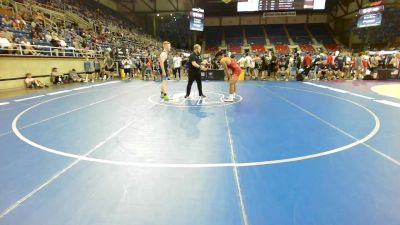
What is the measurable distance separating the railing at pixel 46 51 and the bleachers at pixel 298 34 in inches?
1423

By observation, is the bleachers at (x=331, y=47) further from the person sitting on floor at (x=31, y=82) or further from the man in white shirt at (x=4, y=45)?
the man in white shirt at (x=4, y=45)

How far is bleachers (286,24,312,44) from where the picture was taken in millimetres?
42688

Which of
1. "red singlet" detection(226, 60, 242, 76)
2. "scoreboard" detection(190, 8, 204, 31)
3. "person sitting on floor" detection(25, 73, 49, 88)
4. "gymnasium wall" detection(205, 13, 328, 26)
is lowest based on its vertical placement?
"person sitting on floor" detection(25, 73, 49, 88)

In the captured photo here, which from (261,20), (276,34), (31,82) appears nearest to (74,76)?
(31,82)

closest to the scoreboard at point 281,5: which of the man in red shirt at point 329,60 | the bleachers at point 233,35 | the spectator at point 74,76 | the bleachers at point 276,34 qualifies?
the man in red shirt at point 329,60

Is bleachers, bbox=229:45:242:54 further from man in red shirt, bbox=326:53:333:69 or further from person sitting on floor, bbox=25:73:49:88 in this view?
person sitting on floor, bbox=25:73:49:88

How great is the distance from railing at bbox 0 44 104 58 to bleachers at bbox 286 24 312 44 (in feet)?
119

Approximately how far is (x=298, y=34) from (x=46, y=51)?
41.5 metres

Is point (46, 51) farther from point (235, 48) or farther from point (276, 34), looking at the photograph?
point (276, 34)

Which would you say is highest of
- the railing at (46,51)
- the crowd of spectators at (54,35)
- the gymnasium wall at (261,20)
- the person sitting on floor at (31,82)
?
the gymnasium wall at (261,20)

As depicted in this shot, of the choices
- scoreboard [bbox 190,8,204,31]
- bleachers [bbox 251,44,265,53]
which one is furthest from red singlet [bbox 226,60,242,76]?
bleachers [bbox 251,44,265,53]

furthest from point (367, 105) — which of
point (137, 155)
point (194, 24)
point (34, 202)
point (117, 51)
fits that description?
point (194, 24)

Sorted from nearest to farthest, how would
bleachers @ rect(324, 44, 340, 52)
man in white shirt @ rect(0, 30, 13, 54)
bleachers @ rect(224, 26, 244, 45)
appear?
man in white shirt @ rect(0, 30, 13, 54) < bleachers @ rect(324, 44, 340, 52) < bleachers @ rect(224, 26, 244, 45)

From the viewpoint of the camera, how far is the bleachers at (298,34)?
42.7 meters
